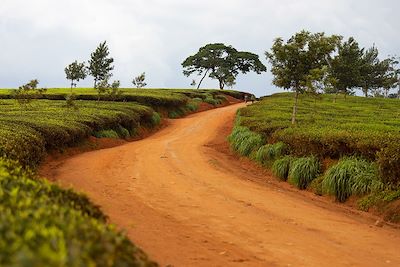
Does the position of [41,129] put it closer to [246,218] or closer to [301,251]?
[246,218]

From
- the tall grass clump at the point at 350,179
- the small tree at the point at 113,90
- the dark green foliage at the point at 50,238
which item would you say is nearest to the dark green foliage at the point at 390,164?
the tall grass clump at the point at 350,179

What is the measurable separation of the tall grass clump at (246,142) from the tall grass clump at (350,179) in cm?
562

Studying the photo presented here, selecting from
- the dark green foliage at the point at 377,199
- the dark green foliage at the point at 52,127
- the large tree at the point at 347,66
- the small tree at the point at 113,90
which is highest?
the large tree at the point at 347,66

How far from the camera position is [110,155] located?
1797 cm

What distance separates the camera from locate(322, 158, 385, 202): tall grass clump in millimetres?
12023

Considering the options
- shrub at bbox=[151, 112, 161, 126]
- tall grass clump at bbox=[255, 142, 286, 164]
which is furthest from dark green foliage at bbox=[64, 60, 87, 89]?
tall grass clump at bbox=[255, 142, 286, 164]

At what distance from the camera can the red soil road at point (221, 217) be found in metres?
7.53

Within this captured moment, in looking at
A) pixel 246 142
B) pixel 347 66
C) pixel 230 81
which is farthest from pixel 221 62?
pixel 246 142

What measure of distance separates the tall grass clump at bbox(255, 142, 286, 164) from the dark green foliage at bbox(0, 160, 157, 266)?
40.8ft

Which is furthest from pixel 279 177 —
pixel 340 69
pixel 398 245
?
pixel 340 69

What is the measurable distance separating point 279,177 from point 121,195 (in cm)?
610

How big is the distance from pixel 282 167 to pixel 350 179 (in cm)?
307

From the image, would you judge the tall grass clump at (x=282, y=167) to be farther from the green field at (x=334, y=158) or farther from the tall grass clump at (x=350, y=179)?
the tall grass clump at (x=350, y=179)

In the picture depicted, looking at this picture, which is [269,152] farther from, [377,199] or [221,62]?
[221,62]
